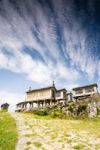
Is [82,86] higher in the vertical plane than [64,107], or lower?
higher

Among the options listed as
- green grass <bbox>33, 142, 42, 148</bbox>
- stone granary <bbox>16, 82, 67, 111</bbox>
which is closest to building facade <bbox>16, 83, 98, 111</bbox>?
stone granary <bbox>16, 82, 67, 111</bbox>

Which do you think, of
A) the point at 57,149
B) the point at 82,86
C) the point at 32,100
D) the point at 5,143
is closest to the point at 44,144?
the point at 57,149

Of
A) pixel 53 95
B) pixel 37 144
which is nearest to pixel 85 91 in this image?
pixel 53 95

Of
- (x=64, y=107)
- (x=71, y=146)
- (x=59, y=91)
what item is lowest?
(x=71, y=146)

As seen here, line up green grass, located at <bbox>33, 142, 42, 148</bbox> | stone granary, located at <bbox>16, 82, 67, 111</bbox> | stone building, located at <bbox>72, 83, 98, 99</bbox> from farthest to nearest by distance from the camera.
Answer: stone granary, located at <bbox>16, 82, 67, 111</bbox>
stone building, located at <bbox>72, 83, 98, 99</bbox>
green grass, located at <bbox>33, 142, 42, 148</bbox>

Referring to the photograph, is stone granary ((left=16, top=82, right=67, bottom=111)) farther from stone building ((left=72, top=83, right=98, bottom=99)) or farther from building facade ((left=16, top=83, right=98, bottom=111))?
stone building ((left=72, top=83, right=98, bottom=99))

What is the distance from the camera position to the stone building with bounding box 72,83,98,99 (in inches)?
2115

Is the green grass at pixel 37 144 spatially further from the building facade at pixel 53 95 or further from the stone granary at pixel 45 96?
the stone granary at pixel 45 96

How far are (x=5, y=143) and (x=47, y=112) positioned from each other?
1014 inches

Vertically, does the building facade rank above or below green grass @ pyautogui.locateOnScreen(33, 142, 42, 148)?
above

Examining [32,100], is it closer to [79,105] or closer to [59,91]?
[59,91]

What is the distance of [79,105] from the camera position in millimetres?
32656

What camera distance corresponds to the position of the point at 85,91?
5528cm

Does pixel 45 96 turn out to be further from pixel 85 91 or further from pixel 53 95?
pixel 85 91
